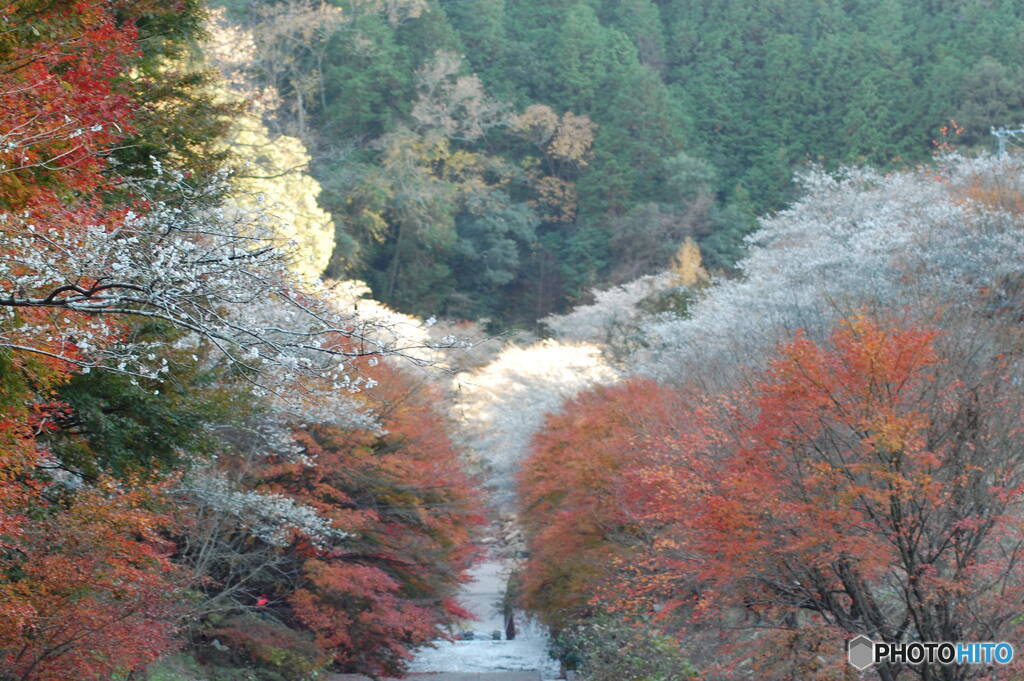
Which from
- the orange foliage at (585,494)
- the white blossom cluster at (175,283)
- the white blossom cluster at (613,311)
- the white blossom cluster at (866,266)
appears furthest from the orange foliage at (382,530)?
the white blossom cluster at (613,311)

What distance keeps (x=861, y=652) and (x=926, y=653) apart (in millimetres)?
643

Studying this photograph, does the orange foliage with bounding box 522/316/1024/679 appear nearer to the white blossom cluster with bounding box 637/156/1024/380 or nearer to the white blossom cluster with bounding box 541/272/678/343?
A: the white blossom cluster with bounding box 637/156/1024/380

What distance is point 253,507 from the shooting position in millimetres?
14945

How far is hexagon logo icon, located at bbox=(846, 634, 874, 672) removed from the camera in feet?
35.9

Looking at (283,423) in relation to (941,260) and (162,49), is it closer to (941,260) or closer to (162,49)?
(162,49)

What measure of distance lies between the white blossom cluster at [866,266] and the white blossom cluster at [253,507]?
6.87 meters

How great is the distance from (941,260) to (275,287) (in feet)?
62.7

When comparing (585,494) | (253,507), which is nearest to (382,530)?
(585,494)

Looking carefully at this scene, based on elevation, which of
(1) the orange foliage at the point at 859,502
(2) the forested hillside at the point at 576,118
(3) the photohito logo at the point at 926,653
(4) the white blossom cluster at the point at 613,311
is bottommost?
(3) the photohito logo at the point at 926,653

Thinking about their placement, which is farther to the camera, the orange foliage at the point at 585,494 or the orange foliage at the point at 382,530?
the orange foliage at the point at 585,494

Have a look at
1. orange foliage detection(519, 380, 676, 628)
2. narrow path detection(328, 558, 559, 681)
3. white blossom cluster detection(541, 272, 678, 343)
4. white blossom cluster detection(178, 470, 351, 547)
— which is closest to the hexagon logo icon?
orange foliage detection(519, 380, 676, 628)

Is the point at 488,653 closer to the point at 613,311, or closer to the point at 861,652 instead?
the point at 613,311

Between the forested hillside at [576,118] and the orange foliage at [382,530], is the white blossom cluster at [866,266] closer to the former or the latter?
the orange foliage at [382,530]

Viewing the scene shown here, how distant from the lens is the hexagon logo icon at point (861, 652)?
10.9 m
